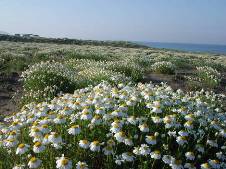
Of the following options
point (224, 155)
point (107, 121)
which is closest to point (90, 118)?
point (107, 121)

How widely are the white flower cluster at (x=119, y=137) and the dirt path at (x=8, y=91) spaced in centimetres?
369

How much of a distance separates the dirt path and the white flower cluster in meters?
3.69

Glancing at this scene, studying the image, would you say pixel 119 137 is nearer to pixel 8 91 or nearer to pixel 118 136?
pixel 118 136

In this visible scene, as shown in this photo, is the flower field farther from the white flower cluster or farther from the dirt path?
the dirt path

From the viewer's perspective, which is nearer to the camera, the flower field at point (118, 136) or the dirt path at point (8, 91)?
the flower field at point (118, 136)

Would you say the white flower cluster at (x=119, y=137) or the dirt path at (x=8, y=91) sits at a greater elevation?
the white flower cluster at (x=119, y=137)

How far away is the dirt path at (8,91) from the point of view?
33.0ft

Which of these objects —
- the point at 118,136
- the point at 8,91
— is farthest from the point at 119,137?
the point at 8,91

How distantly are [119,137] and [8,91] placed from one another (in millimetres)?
8303

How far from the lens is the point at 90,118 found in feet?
Answer: 17.5

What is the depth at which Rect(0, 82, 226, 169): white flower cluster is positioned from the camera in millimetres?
4688

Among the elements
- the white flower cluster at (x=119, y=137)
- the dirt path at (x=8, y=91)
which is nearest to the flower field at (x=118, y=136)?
the white flower cluster at (x=119, y=137)

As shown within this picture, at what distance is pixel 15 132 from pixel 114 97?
6.04ft

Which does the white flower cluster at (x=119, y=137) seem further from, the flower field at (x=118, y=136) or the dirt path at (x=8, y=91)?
the dirt path at (x=8, y=91)
